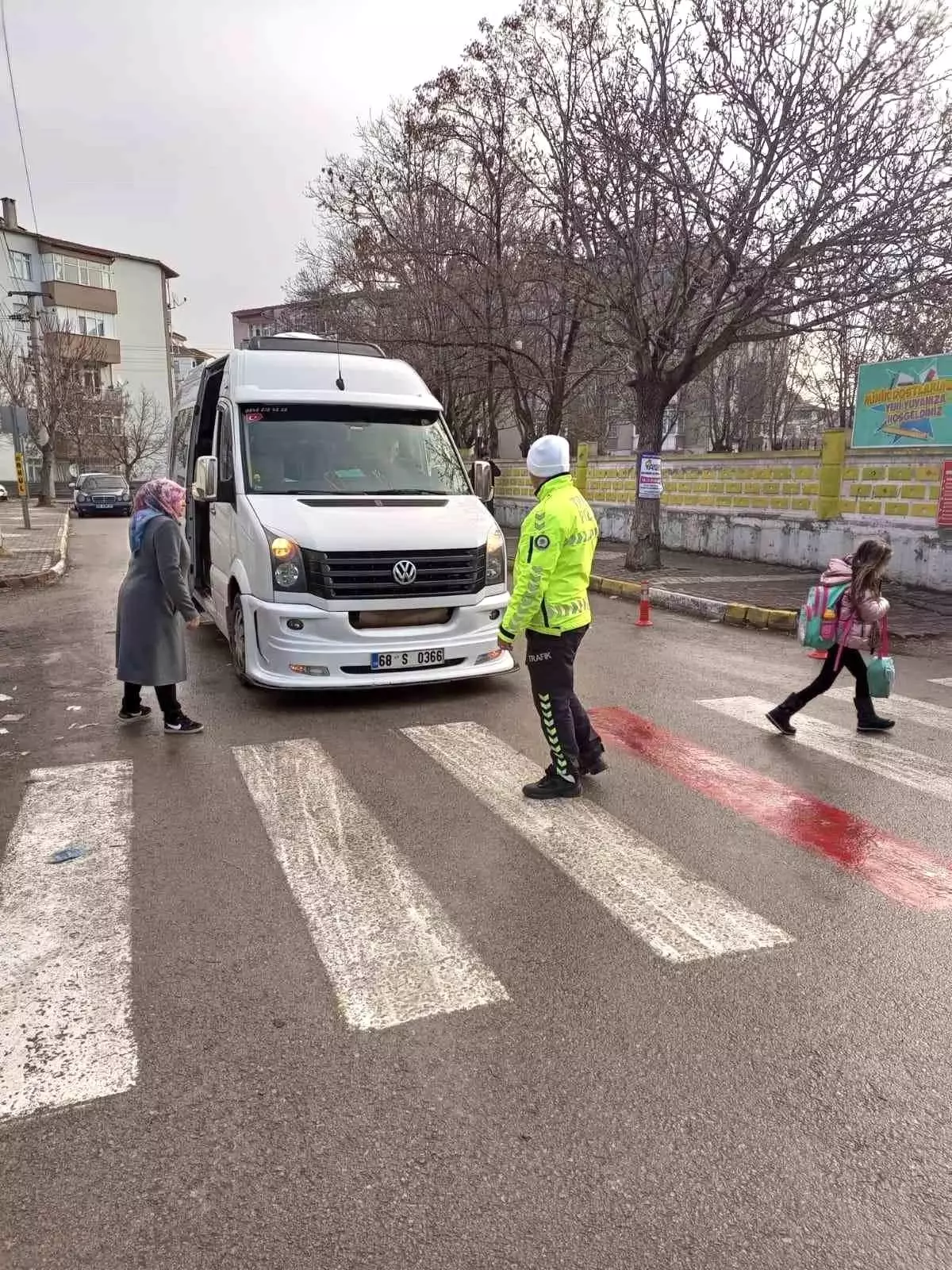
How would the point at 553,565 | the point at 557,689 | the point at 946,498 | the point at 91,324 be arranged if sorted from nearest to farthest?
the point at 553,565 < the point at 557,689 < the point at 946,498 < the point at 91,324

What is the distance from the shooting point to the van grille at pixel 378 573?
6.51 m

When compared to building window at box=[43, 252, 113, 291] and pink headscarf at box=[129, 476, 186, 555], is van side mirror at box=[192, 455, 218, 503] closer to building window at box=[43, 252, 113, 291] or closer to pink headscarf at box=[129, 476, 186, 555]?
pink headscarf at box=[129, 476, 186, 555]

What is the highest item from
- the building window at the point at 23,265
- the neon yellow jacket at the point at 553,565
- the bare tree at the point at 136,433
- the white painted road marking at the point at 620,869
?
the building window at the point at 23,265

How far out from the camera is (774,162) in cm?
1271

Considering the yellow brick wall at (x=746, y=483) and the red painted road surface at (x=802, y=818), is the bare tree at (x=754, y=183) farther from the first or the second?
the red painted road surface at (x=802, y=818)

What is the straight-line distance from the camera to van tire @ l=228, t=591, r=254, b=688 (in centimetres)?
708

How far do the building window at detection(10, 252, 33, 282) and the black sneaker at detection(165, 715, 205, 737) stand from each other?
55127 millimetres

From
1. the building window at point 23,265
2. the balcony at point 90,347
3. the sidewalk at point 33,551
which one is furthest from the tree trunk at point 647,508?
the building window at point 23,265

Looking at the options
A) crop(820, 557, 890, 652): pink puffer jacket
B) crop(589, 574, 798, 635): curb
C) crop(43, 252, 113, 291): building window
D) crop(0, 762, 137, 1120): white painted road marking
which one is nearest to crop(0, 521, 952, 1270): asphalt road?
crop(0, 762, 137, 1120): white painted road marking

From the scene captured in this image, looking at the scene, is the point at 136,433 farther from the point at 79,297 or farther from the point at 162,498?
the point at 162,498

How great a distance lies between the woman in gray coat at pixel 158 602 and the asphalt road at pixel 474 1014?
57 cm

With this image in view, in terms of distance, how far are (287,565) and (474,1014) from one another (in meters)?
4.20

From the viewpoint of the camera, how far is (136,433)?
51125mm

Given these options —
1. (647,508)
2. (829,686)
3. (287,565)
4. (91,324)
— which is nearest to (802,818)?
(829,686)
